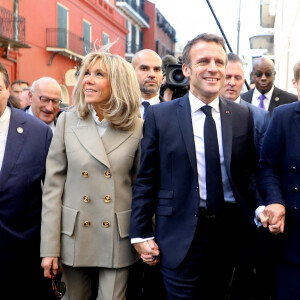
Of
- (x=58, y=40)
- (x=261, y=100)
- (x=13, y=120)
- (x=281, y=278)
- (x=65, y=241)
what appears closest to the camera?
(x=281, y=278)

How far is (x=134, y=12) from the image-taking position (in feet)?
115

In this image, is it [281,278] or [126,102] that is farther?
[126,102]

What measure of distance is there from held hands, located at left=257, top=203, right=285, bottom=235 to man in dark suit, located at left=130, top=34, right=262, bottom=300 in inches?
6.8

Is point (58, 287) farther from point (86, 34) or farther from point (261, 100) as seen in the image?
point (86, 34)

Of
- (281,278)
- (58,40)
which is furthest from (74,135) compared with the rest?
(58,40)

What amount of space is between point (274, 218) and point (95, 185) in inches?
41.5

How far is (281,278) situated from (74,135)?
4.90ft

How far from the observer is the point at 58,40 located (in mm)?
20781

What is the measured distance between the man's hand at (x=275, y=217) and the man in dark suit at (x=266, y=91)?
287 centimetres

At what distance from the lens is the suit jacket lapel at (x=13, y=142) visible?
2999mm

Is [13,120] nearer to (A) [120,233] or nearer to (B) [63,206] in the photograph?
(B) [63,206]

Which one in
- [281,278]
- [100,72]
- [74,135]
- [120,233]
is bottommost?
[281,278]

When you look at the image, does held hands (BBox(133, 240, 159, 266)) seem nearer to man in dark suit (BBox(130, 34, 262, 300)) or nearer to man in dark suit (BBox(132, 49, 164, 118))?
man in dark suit (BBox(130, 34, 262, 300))

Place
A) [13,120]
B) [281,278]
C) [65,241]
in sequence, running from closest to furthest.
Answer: [281,278], [65,241], [13,120]
